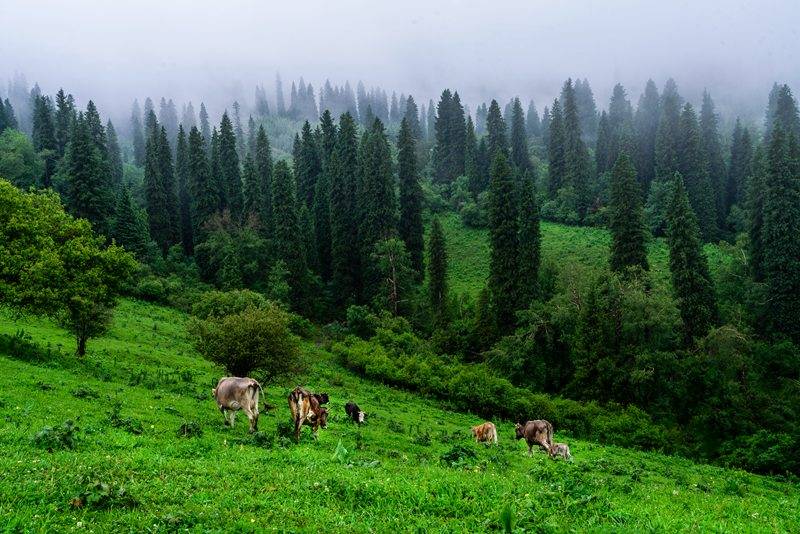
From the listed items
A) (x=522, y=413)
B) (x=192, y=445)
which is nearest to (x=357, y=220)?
(x=522, y=413)

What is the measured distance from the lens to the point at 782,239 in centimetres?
5181

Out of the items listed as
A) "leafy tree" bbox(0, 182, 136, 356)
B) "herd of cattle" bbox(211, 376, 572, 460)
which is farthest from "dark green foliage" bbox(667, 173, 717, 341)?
"leafy tree" bbox(0, 182, 136, 356)


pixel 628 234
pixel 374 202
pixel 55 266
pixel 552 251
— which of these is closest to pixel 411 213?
pixel 374 202

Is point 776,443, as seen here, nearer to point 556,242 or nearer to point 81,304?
point 81,304

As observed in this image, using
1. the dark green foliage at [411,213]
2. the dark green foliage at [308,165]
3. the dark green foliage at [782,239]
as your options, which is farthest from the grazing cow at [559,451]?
the dark green foliage at [308,165]

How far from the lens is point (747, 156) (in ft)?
307

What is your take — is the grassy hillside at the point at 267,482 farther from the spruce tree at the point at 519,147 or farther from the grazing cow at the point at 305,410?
the spruce tree at the point at 519,147

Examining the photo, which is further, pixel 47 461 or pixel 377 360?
pixel 377 360

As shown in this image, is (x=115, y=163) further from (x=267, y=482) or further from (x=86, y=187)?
(x=267, y=482)

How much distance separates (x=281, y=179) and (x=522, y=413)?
156 ft

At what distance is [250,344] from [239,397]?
275 inches

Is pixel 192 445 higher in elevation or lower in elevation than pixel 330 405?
higher

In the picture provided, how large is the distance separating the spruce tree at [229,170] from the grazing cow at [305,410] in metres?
69.7

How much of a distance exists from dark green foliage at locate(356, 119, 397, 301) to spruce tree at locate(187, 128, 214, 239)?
23.4m
